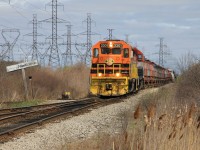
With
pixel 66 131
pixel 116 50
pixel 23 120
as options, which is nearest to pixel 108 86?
pixel 116 50

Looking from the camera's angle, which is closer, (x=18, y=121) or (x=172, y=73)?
(x=18, y=121)

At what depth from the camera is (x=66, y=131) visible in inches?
433

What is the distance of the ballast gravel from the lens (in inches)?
349

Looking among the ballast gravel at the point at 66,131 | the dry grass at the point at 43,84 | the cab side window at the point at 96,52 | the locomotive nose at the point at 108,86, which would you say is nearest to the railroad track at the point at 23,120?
the ballast gravel at the point at 66,131

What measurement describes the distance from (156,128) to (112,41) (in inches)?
701

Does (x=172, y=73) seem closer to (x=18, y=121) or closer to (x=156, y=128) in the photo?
(x=18, y=121)

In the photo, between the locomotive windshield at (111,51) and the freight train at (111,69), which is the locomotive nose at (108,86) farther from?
the locomotive windshield at (111,51)

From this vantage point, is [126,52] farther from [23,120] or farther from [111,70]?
[23,120]

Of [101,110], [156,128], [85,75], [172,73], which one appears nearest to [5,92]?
[101,110]

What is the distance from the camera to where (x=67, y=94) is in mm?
26703

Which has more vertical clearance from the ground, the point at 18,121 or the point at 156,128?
the point at 156,128

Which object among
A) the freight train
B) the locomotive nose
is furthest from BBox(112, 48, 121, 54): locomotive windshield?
the locomotive nose

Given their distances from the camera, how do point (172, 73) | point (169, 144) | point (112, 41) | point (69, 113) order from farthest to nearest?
point (172, 73), point (112, 41), point (69, 113), point (169, 144)

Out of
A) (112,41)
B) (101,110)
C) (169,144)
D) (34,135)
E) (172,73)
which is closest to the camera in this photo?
(169,144)
